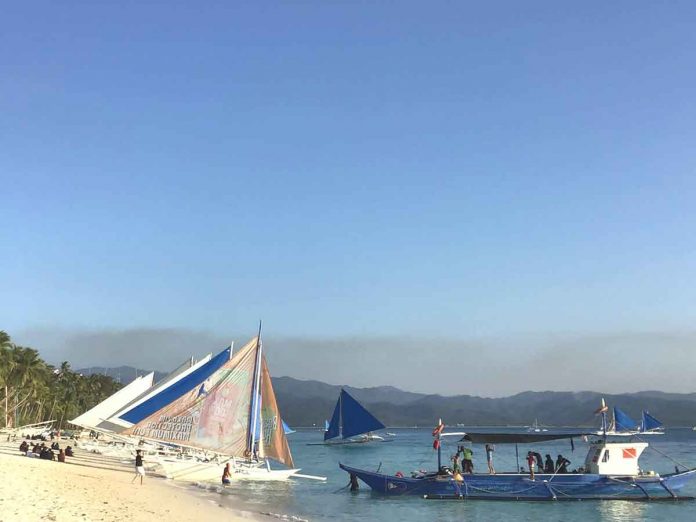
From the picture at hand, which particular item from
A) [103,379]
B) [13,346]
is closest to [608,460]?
[13,346]

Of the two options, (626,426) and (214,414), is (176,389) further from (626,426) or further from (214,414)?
(626,426)

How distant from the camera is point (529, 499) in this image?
37.0m

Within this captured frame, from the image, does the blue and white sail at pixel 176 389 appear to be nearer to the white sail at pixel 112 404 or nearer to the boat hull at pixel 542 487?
the boat hull at pixel 542 487

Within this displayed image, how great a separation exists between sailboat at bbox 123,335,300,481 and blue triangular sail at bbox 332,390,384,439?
38.3 m

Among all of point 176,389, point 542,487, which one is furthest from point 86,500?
point 542,487

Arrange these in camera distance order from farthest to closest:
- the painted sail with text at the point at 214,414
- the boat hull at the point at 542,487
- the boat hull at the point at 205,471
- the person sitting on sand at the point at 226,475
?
the boat hull at the point at 205,471 < the person sitting on sand at the point at 226,475 < the painted sail with text at the point at 214,414 < the boat hull at the point at 542,487

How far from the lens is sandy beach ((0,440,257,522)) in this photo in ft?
69.5

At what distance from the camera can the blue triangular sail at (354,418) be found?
272ft

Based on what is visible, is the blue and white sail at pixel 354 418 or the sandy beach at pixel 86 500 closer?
the sandy beach at pixel 86 500

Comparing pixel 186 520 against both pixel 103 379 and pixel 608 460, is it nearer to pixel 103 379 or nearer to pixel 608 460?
pixel 608 460

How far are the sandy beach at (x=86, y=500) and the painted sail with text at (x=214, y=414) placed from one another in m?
3.74


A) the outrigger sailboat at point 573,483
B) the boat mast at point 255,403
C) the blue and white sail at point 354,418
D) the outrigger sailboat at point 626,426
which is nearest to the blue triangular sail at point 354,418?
the blue and white sail at point 354,418

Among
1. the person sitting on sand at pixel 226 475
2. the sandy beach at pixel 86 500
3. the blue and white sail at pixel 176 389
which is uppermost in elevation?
the blue and white sail at pixel 176 389

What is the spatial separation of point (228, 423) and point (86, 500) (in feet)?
52.9
